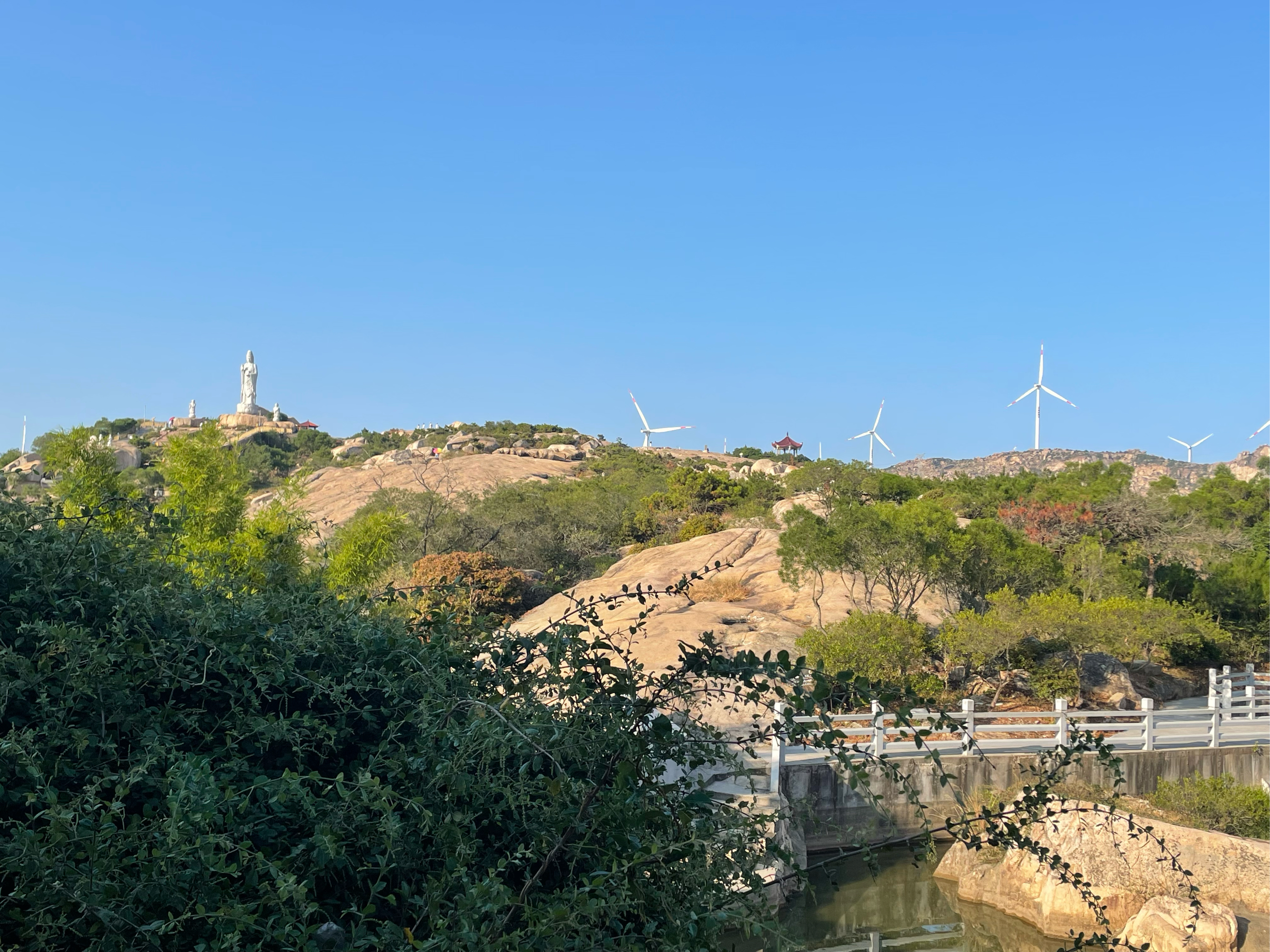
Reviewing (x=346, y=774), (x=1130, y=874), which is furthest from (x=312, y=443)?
(x=346, y=774)

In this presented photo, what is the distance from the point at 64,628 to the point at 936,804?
578 inches

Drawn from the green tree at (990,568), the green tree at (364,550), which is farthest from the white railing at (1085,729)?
the green tree at (364,550)

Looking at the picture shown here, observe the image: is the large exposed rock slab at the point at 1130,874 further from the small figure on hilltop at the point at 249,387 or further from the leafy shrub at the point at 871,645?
the small figure on hilltop at the point at 249,387

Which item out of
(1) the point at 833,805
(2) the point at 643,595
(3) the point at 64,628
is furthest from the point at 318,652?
(1) the point at 833,805

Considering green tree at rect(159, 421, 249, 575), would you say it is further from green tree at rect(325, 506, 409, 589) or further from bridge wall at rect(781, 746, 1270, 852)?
bridge wall at rect(781, 746, 1270, 852)

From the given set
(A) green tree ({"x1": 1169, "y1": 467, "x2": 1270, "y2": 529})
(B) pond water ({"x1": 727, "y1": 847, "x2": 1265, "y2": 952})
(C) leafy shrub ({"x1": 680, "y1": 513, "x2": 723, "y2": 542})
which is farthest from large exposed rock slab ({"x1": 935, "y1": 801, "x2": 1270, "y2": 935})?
(A) green tree ({"x1": 1169, "y1": 467, "x2": 1270, "y2": 529})

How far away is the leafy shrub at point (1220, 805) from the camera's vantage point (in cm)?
1441

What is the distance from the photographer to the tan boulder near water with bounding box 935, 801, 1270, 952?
1134 centimetres

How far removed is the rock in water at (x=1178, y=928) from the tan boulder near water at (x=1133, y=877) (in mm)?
17

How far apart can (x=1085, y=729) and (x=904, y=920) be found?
20.7 ft

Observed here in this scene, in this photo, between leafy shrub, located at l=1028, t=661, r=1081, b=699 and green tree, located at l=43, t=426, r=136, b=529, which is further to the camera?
leafy shrub, located at l=1028, t=661, r=1081, b=699

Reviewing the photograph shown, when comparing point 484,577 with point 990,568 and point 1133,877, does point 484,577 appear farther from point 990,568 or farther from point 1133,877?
point 1133,877

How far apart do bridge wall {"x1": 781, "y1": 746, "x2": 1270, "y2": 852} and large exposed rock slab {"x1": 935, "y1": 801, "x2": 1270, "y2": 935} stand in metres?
1.31

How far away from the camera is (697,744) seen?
3338 mm
